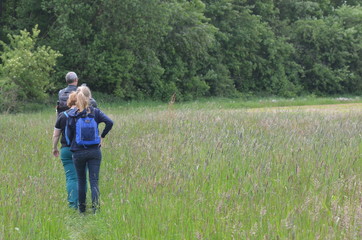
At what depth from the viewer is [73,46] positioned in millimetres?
28562

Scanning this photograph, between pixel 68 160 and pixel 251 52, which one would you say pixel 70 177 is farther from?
pixel 251 52

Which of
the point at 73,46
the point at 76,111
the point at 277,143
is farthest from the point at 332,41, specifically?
the point at 76,111

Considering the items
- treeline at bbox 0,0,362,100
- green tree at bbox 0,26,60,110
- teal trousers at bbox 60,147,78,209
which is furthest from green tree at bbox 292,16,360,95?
teal trousers at bbox 60,147,78,209

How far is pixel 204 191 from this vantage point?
6.07m

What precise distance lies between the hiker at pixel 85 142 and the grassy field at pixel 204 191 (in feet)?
0.91

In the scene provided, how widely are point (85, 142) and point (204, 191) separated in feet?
5.69

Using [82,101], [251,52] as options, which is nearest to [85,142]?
[82,101]

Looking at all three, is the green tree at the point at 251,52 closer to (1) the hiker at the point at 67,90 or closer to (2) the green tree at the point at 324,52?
(2) the green tree at the point at 324,52

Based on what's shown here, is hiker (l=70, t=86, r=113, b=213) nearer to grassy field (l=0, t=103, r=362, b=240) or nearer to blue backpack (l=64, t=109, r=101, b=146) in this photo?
blue backpack (l=64, t=109, r=101, b=146)

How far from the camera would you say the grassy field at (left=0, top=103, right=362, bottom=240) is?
187 inches

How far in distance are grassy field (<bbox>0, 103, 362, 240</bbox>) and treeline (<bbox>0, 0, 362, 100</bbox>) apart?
52.2 feet

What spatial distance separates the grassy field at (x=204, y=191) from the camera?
476cm

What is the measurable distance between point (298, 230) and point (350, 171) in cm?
263

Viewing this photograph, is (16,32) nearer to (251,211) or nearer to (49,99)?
(49,99)
